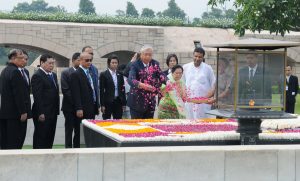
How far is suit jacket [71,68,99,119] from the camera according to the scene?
1112 cm

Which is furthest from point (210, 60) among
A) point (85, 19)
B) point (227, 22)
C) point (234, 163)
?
point (234, 163)

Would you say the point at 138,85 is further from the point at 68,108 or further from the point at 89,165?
the point at 89,165

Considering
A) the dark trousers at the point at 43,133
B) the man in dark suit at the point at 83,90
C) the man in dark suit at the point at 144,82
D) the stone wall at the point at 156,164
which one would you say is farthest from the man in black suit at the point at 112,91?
the stone wall at the point at 156,164

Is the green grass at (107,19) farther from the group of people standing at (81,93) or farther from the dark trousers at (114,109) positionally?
the group of people standing at (81,93)

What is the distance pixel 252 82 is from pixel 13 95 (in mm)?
3644

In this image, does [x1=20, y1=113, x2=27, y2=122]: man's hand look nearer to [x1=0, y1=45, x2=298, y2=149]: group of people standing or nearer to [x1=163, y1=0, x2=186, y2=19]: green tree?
[x1=0, y1=45, x2=298, y2=149]: group of people standing

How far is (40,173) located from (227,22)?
36.1 m

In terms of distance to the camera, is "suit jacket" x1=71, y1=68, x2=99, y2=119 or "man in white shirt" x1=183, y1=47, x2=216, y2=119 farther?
"man in white shirt" x1=183, y1=47, x2=216, y2=119

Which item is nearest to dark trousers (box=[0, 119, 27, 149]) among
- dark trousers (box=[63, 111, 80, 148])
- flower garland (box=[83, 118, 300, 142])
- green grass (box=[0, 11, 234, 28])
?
flower garland (box=[83, 118, 300, 142])

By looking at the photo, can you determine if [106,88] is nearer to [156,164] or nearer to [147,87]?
[147,87]

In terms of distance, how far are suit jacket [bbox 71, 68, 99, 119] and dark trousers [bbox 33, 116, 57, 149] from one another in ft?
1.37

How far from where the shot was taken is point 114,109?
12.7 meters

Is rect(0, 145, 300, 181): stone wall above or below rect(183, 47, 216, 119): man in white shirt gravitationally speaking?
below

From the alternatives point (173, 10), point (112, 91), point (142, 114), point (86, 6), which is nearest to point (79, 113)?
point (142, 114)
